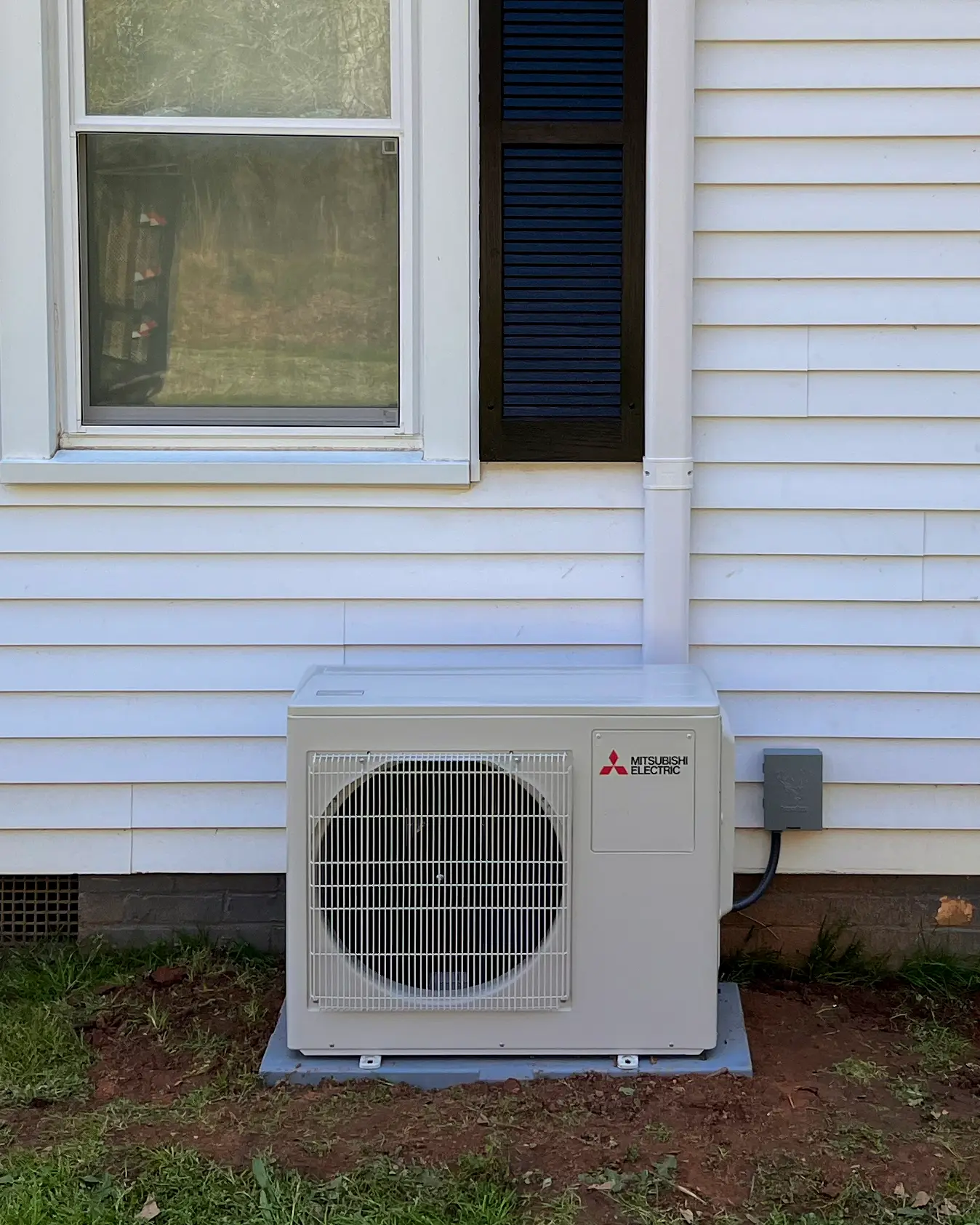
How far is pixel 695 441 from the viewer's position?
358 cm

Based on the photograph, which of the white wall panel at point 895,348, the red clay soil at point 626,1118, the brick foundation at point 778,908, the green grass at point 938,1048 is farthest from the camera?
the brick foundation at point 778,908

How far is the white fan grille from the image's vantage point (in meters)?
3.06

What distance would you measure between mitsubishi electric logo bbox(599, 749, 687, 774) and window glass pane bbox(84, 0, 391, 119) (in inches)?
69.7

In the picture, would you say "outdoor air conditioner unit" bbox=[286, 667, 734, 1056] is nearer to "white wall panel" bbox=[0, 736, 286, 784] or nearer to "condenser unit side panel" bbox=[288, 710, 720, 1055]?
"condenser unit side panel" bbox=[288, 710, 720, 1055]

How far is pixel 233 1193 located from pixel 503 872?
2.83 feet

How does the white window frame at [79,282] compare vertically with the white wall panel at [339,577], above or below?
above

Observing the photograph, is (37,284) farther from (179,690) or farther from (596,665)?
(596,665)

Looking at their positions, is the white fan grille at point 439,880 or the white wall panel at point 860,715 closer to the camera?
the white fan grille at point 439,880

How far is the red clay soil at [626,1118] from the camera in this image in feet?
8.95

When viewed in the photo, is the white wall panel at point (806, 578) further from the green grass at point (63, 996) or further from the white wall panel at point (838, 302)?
the green grass at point (63, 996)

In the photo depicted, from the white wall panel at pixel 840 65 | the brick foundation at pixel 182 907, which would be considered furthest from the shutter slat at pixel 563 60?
the brick foundation at pixel 182 907

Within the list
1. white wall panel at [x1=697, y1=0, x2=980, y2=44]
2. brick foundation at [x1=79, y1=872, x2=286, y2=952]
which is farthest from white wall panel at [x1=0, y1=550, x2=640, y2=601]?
white wall panel at [x1=697, y1=0, x2=980, y2=44]

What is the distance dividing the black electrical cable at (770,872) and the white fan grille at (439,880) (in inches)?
27.4

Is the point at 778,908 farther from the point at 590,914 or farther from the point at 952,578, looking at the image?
the point at 952,578
